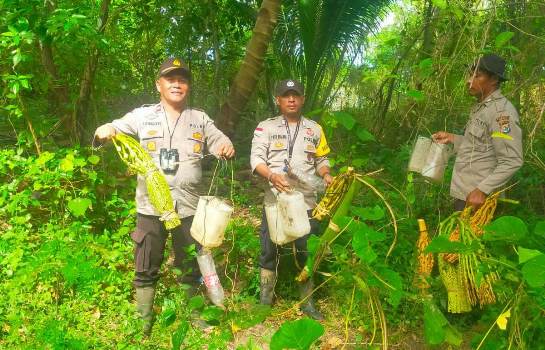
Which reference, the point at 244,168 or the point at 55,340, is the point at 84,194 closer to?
the point at 55,340

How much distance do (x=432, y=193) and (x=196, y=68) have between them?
4.00 meters

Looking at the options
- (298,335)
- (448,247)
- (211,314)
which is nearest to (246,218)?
(211,314)

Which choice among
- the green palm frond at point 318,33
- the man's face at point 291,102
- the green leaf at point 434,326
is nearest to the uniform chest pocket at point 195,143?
the man's face at point 291,102

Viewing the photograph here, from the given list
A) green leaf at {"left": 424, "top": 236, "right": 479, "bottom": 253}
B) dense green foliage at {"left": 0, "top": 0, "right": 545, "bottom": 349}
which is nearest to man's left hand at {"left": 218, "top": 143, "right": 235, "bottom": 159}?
dense green foliage at {"left": 0, "top": 0, "right": 545, "bottom": 349}

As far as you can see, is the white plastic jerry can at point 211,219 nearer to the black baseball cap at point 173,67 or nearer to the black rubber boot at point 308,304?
the black baseball cap at point 173,67

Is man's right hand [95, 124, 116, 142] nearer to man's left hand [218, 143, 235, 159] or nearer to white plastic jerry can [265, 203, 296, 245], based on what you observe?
man's left hand [218, 143, 235, 159]

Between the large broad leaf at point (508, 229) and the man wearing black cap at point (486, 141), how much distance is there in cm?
81

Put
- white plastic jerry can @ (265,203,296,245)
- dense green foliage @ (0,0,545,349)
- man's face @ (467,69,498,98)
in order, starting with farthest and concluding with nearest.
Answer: man's face @ (467,69,498,98) < white plastic jerry can @ (265,203,296,245) < dense green foliage @ (0,0,545,349)

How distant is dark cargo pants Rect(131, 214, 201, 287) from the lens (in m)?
2.83

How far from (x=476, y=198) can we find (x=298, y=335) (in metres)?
1.76

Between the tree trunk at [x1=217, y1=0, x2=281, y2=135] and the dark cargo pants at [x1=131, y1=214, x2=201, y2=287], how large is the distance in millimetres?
1991

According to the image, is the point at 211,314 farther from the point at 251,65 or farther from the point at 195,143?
the point at 251,65

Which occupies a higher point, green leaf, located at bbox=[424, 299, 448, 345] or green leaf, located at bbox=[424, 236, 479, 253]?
green leaf, located at bbox=[424, 236, 479, 253]

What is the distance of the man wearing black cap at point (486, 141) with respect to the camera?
9.11 ft
